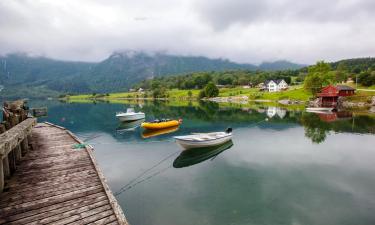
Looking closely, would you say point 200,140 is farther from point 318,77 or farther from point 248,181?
point 318,77

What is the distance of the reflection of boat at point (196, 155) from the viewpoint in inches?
1116

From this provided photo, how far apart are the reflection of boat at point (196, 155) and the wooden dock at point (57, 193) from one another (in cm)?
1207

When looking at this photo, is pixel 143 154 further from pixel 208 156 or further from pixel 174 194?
pixel 174 194

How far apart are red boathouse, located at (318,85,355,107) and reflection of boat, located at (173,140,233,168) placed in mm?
84510

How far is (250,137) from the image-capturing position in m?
42.9

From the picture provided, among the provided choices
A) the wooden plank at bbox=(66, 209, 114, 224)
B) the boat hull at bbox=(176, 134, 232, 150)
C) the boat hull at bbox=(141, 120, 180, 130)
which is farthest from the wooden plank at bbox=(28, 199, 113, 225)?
the boat hull at bbox=(141, 120, 180, 130)

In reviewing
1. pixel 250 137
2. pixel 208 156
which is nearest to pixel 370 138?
pixel 250 137

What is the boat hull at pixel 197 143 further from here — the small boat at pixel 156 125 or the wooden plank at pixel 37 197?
the wooden plank at pixel 37 197

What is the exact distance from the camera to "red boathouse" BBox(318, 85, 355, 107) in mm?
98500

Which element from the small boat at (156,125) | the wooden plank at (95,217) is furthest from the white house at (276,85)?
the wooden plank at (95,217)

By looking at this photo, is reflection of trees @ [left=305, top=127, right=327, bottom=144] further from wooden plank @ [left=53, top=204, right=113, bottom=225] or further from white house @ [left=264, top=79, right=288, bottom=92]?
white house @ [left=264, top=79, right=288, bottom=92]

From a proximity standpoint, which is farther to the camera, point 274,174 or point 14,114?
point 274,174

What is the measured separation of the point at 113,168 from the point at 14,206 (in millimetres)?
14979

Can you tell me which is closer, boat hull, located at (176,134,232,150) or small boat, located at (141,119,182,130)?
boat hull, located at (176,134,232,150)
